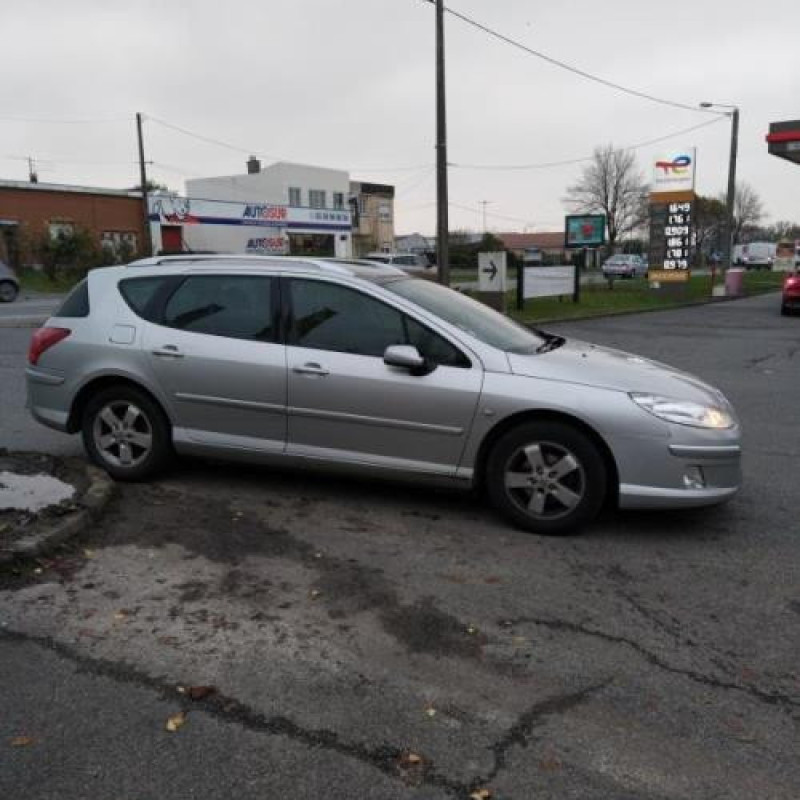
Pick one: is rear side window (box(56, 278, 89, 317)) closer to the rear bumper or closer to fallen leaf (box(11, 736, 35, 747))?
the rear bumper

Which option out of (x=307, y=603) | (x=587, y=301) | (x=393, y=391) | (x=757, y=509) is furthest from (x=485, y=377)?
(x=587, y=301)

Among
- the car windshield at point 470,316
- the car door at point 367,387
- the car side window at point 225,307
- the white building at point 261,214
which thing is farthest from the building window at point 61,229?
the car door at point 367,387

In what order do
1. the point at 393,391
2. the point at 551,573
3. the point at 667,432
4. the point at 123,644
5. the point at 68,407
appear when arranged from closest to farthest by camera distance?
the point at 123,644 < the point at 551,573 < the point at 667,432 < the point at 393,391 < the point at 68,407

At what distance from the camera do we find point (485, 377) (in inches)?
190

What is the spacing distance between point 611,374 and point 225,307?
2532 mm

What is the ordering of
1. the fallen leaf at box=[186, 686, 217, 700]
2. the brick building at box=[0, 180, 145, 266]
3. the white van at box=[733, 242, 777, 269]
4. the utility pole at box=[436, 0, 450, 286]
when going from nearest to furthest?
the fallen leaf at box=[186, 686, 217, 700], the utility pole at box=[436, 0, 450, 286], the brick building at box=[0, 180, 145, 266], the white van at box=[733, 242, 777, 269]

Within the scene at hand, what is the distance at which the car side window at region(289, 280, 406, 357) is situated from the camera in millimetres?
5078

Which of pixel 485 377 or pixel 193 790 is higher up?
pixel 485 377

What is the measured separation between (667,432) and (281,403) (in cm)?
232

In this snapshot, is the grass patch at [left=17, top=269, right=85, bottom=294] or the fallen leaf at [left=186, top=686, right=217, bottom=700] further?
the grass patch at [left=17, top=269, right=85, bottom=294]

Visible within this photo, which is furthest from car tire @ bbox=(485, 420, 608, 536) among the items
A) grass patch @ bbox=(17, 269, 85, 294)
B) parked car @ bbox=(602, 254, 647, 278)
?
parked car @ bbox=(602, 254, 647, 278)

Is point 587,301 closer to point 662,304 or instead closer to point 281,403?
point 662,304

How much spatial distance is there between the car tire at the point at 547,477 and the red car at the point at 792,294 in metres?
20.3

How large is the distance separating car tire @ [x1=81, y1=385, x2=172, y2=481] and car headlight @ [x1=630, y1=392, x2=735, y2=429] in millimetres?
3091
